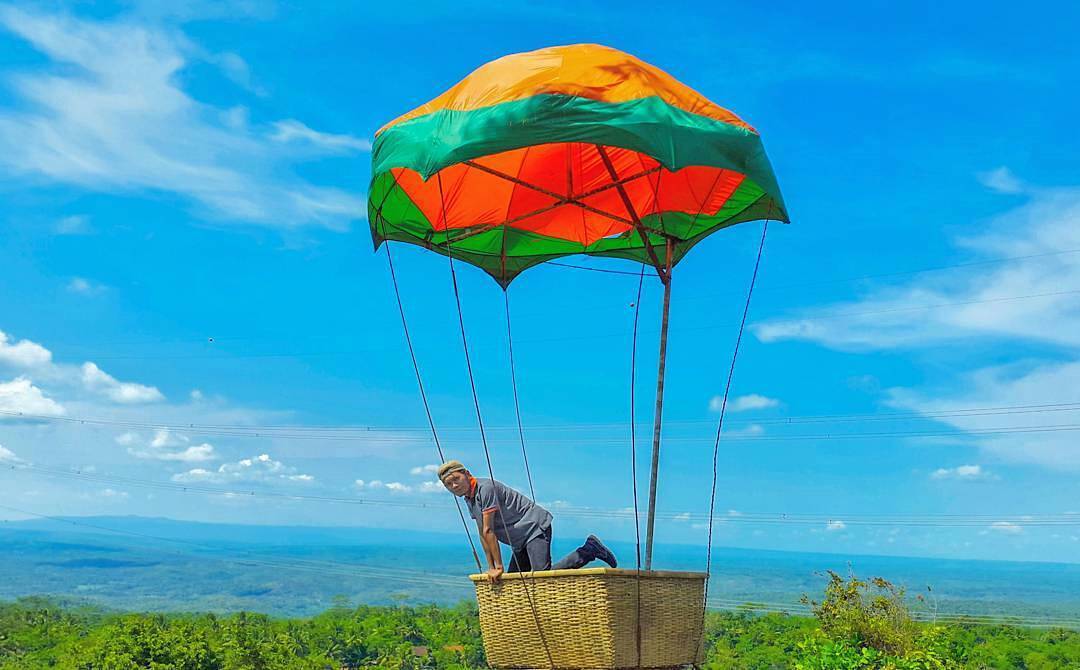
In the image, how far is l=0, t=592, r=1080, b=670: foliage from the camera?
128 ft

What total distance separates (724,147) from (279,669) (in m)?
45.3

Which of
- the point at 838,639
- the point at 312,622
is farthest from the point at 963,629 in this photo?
the point at 312,622

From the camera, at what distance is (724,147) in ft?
24.8

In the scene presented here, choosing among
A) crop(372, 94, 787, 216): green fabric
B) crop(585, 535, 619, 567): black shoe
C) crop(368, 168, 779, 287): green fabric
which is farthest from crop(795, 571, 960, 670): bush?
crop(372, 94, 787, 216): green fabric

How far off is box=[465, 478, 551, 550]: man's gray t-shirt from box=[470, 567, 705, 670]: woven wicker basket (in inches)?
15.3

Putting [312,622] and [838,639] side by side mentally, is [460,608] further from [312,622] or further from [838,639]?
[838,639]

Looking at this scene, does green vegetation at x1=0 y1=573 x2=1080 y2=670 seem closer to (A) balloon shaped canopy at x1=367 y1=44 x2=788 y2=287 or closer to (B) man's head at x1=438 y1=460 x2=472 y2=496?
(A) balloon shaped canopy at x1=367 y1=44 x2=788 y2=287

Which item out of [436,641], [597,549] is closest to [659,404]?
[597,549]

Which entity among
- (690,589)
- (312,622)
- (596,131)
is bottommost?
(312,622)

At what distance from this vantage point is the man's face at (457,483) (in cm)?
774

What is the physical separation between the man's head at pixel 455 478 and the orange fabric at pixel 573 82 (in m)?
2.57

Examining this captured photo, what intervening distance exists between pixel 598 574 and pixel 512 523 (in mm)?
1000

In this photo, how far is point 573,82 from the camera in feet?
23.9

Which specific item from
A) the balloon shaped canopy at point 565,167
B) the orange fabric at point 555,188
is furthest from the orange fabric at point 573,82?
the orange fabric at point 555,188
